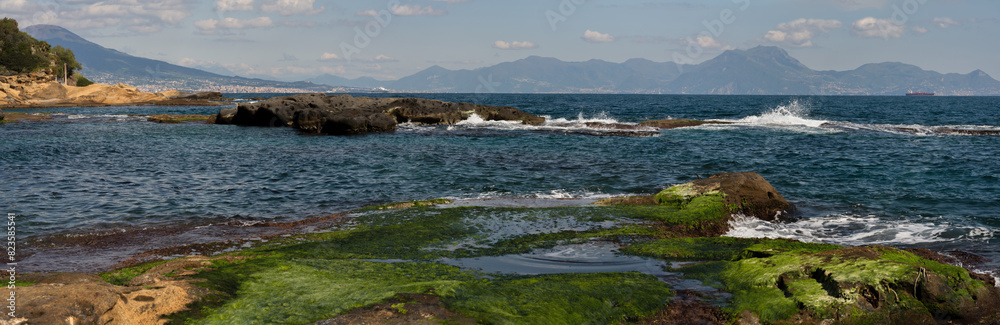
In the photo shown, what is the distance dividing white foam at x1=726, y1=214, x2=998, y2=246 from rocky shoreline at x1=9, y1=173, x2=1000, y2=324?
256 centimetres

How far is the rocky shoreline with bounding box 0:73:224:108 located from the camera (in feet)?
263

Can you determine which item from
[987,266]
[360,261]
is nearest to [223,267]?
[360,261]

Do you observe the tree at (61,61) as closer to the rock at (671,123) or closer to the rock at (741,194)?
the rock at (671,123)

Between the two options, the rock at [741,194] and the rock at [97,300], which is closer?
the rock at [97,300]

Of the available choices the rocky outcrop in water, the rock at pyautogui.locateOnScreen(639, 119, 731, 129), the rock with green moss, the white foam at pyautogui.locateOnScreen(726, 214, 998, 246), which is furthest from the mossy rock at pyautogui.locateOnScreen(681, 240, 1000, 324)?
the rock at pyautogui.locateOnScreen(639, 119, 731, 129)

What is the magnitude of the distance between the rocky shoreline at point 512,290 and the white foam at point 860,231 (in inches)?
101

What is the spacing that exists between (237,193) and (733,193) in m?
14.9

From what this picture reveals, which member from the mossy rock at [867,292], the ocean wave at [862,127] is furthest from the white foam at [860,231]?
the ocean wave at [862,127]

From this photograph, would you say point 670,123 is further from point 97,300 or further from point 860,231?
point 97,300

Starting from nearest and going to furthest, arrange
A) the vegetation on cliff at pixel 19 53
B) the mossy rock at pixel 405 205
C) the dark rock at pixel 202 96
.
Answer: the mossy rock at pixel 405 205, the vegetation on cliff at pixel 19 53, the dark rock at pixel 202 96

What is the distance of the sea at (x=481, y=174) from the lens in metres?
14.3

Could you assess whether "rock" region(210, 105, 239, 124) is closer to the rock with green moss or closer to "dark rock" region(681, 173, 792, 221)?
the rock with green moss

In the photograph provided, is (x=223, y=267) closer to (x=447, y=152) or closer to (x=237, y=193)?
(x=237, y=193)

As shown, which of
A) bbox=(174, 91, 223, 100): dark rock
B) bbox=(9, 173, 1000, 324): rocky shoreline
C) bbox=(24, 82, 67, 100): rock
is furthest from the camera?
bbox=(174, 91, 223, 100): dark rock
